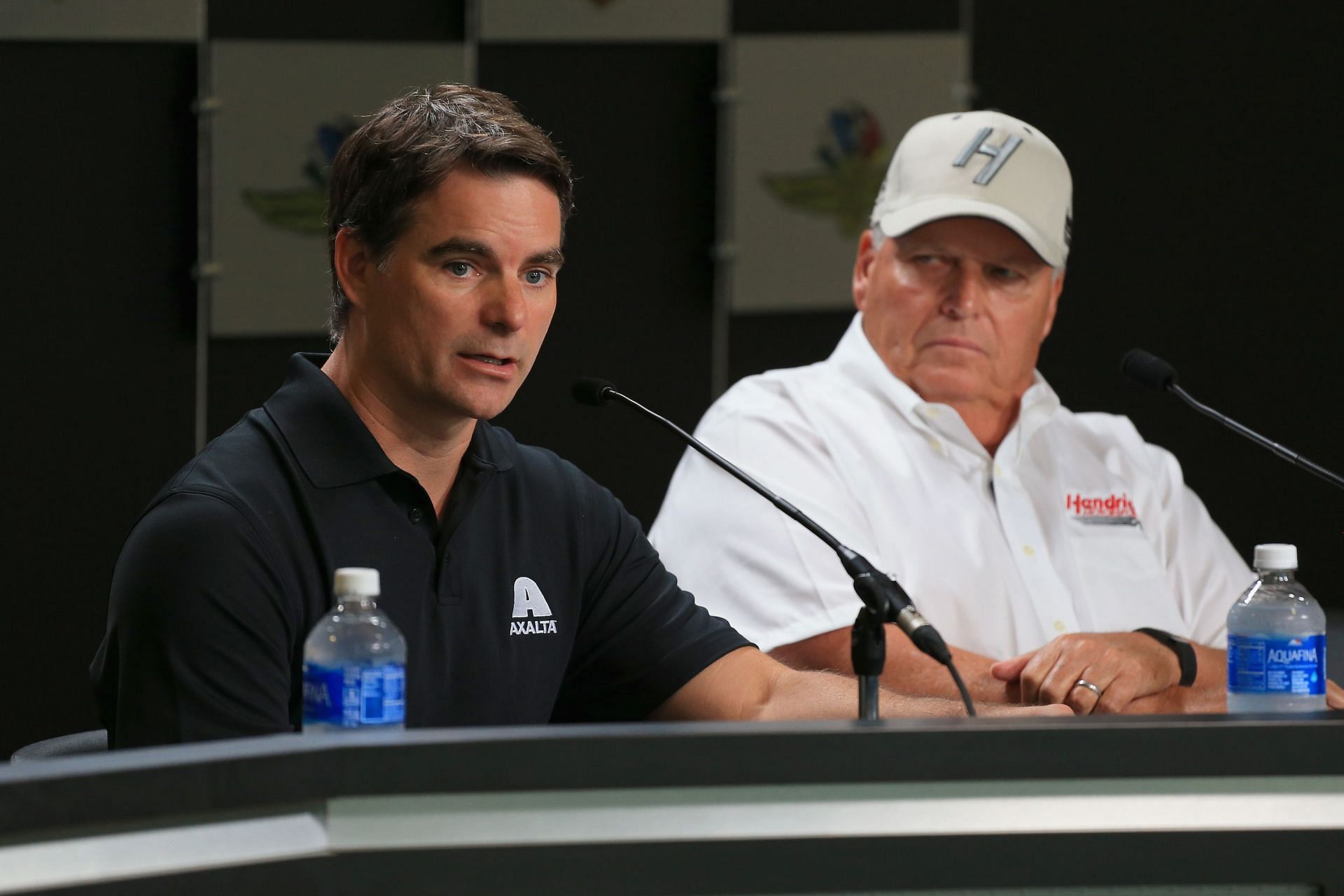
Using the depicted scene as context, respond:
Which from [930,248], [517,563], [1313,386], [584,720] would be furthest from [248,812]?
[1313,386]

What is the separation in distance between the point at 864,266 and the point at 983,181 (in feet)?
0.79

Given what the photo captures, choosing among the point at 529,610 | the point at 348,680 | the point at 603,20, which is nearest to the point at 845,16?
the point at 603,20

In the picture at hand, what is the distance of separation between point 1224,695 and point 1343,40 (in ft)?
6.78

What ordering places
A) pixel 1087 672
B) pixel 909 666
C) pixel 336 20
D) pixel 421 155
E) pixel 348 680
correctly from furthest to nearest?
pixel 336 20, pixel 909 666, pixel 1087 672, pixel 421 155, pixel 348 680

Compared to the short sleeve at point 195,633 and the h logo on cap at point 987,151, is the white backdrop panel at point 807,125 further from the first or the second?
the short sleeve at point 195,633

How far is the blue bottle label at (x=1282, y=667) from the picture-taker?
1.54 meters

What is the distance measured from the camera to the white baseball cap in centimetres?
245

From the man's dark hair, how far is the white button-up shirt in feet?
2.16

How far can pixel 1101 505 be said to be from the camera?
2.49 metres

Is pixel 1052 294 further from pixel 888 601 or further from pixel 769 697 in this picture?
pixel 888 601

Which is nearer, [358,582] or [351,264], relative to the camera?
[358,582]

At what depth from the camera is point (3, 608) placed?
3465mm

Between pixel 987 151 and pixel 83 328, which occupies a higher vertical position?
pixel 987 151

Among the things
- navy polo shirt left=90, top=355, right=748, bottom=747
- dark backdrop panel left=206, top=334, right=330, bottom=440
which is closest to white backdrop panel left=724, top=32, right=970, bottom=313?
dark backdrop panel left=206, top=334, right=330, bottom=440
